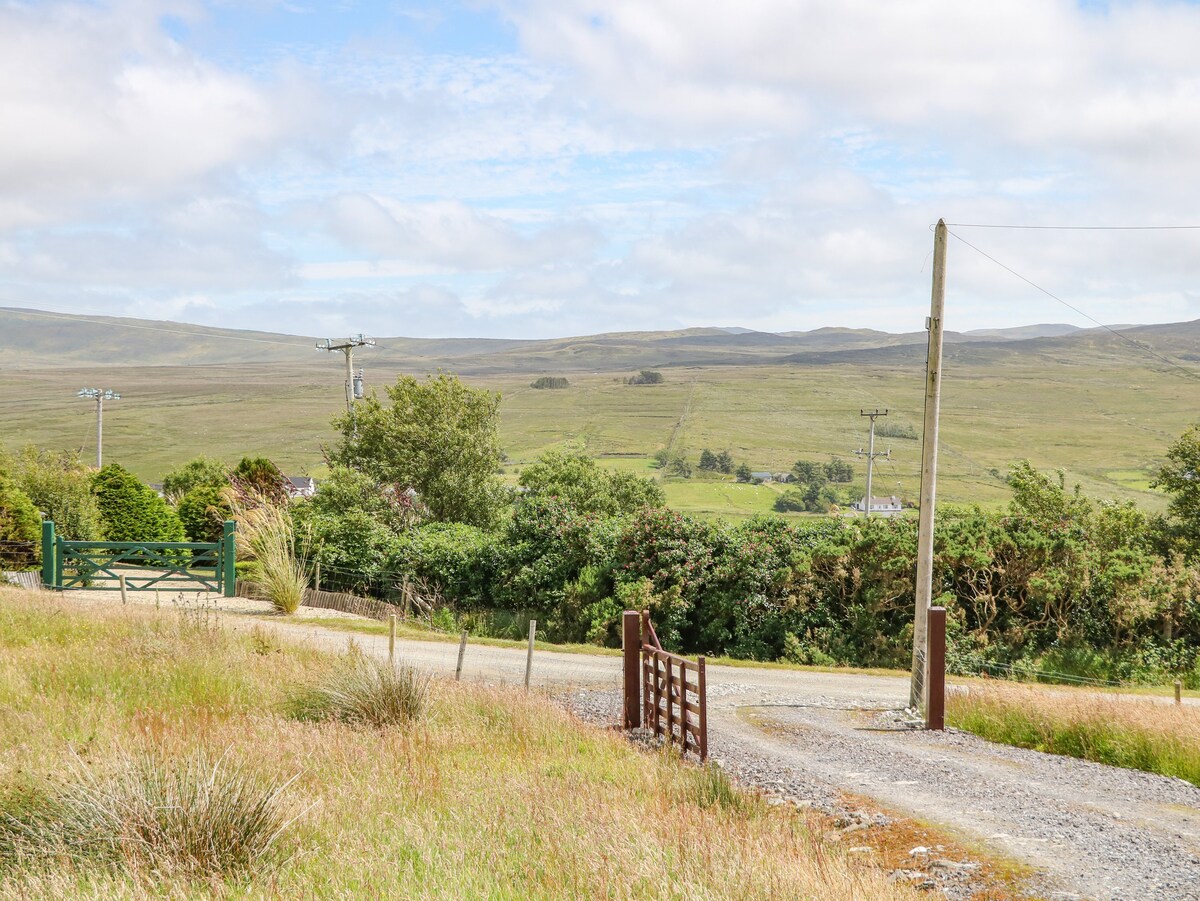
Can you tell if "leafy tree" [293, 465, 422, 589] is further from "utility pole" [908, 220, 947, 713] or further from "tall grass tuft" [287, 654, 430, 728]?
"tall grass tuft" [287, 654, 430, 728]

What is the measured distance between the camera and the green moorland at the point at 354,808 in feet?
17.8

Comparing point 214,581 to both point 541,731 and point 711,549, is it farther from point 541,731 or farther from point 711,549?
point 541,731

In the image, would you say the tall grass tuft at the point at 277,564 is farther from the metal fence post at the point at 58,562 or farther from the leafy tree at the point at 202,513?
the leafy tree at the point at 202,513

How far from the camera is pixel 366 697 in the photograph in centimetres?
1011

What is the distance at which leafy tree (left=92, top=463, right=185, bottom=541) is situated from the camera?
3809 centimetres

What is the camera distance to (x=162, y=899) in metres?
5.13

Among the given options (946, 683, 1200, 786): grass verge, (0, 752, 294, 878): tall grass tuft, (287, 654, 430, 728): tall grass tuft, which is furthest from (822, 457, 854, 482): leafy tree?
(0, 752, 294, 878): tall grass tuft

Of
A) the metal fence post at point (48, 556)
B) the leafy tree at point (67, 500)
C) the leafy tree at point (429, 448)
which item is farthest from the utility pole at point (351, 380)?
the metal fence post at point (48, 556)

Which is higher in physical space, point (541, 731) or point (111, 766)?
point (111, 766)

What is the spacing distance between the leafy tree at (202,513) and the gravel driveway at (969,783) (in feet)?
70.2

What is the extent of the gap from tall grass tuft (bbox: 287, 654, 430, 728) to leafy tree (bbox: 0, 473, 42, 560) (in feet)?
80.6

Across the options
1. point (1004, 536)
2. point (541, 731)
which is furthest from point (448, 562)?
point (541, 731)

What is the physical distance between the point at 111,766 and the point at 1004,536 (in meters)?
22.8

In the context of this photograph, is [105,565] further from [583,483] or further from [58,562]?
[583,483]
